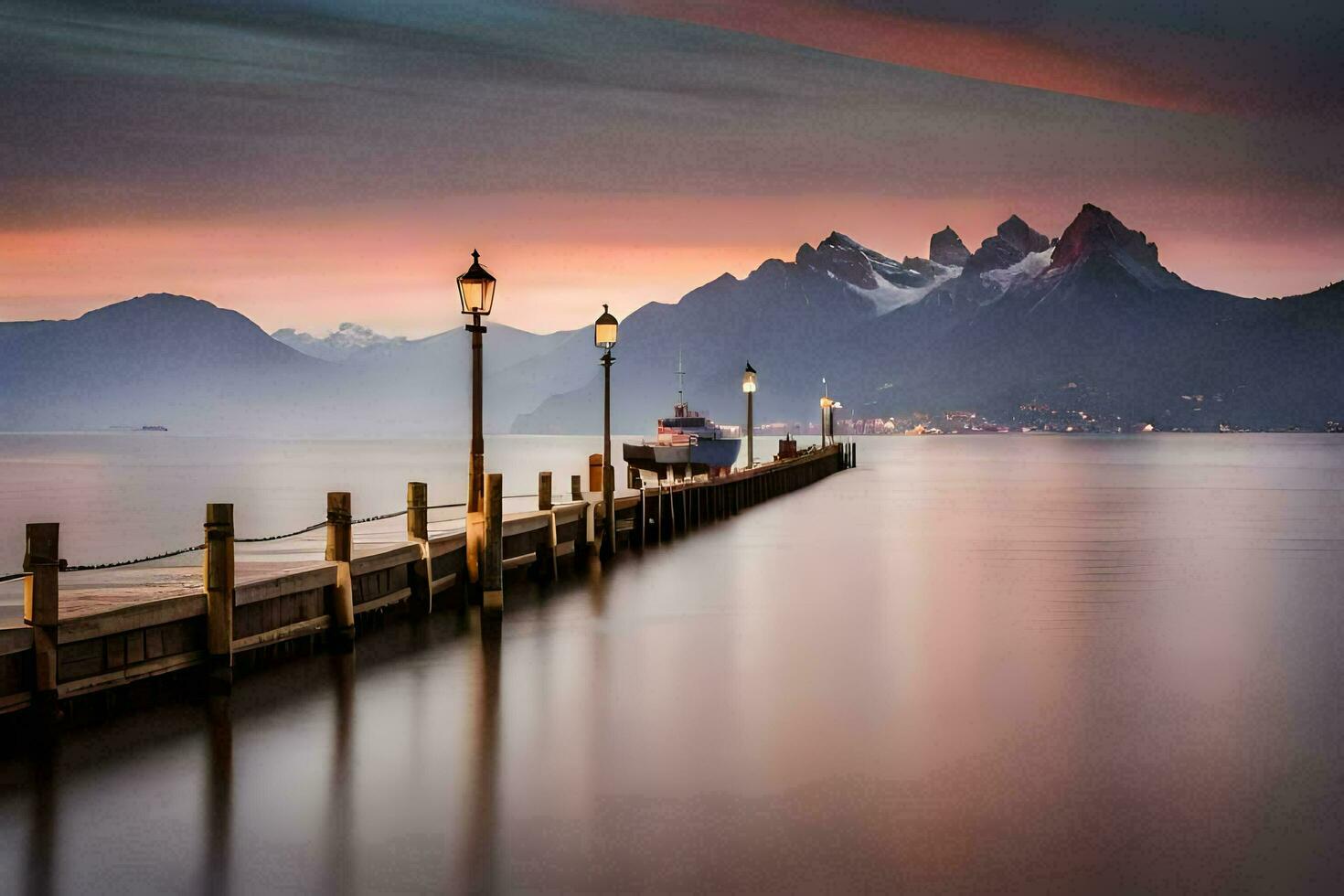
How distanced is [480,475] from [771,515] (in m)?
31.5

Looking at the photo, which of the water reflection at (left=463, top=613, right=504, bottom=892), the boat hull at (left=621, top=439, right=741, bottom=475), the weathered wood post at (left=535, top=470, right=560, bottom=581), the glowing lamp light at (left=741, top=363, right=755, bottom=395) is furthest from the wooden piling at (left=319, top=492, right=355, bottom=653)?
the boat hull at (left=621, top=439, right=741, bottom=475)

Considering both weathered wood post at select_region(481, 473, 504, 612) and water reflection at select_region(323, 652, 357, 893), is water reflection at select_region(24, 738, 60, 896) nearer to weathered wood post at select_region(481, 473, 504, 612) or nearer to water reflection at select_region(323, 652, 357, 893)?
water reflection at select_region(323, 652, 357, 893)

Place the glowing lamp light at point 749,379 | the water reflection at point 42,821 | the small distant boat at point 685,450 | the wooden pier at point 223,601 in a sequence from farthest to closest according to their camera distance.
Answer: the small distant boat at point 685,450 → the glowing lamp light at point 749,379 → the wooden pier at point 223,601 → the water reflection at point 42,821

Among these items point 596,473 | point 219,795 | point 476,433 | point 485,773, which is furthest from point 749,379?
point 219,795

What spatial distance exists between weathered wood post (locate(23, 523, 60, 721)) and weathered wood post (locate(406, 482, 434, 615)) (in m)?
7.22

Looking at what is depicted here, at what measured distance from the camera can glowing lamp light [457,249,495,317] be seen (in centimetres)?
1878

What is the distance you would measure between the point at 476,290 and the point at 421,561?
368cm

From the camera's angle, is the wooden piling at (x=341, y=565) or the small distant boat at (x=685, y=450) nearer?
the wooden piling at (x=341, y=565)

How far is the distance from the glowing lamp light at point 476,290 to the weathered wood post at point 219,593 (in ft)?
20.5

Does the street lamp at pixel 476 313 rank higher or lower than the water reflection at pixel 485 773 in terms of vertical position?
higher

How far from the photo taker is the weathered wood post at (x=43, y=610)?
11148 mm

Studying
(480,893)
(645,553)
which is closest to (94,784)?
(480,893)

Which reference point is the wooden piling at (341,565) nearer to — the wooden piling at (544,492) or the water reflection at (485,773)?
the water reflection at (485,773)

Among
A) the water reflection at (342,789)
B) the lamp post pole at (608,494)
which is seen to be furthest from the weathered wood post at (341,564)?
the lamp post pole at (608,494)
